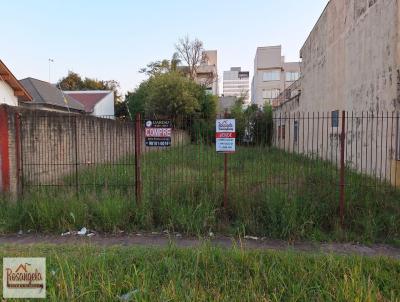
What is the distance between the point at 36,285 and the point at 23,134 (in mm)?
5308

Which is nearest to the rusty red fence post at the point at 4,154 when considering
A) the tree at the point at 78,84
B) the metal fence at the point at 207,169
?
the metal fence at the point at 207,169

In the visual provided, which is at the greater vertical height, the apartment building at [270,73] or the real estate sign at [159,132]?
the apartment building at [270,73]

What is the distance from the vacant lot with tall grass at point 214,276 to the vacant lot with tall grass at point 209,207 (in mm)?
1320

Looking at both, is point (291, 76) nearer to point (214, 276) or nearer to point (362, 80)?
point (362, 80)

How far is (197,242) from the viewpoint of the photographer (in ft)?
17.6

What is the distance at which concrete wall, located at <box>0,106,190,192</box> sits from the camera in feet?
23.2

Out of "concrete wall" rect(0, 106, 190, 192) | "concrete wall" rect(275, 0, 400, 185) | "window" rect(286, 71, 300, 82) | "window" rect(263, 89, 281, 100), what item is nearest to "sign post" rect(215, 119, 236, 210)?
"concrete wall" rect(0, 106, 190, 192)

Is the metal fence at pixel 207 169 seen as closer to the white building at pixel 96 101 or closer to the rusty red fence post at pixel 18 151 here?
the rusty red fence post at pixel 18 151

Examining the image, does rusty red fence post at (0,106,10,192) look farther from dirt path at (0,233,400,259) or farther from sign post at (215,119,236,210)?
sign post at (215,119,236,210)

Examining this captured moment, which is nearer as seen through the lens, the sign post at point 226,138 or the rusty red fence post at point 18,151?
the sign post at point 226,138

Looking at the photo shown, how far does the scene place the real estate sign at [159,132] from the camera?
254 inches

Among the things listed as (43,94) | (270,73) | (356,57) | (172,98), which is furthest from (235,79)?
(356,57)

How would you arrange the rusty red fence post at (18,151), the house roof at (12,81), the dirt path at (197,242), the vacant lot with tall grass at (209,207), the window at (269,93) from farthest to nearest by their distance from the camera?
1. the window at (269,93)
2. the house roof at (12,81)
3. the rusty red fence post at (18,151)
4. the vacant lot with tall grass at (209,207)
5. the dirt path at (197,242)

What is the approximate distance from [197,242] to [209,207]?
35.6 inches
